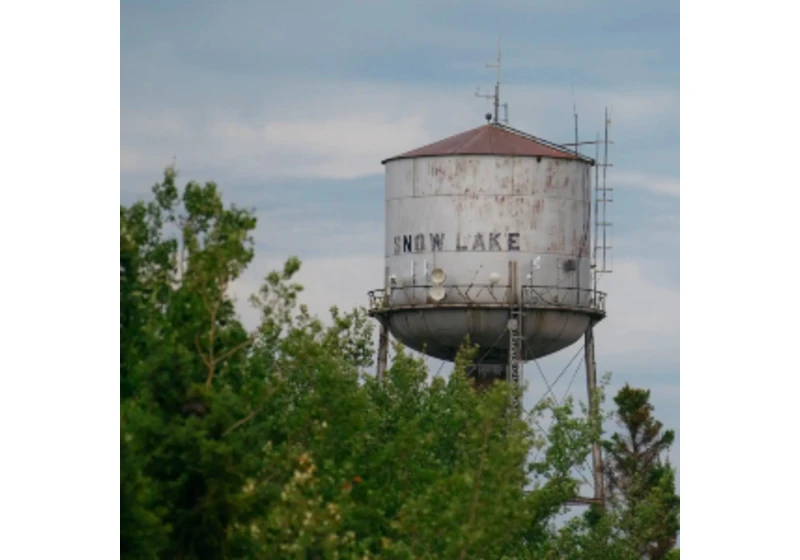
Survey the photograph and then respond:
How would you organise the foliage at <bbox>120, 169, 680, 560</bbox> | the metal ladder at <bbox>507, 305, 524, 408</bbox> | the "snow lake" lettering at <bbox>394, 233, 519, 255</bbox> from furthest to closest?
1. the "snow lake" lettering at <bbox>394, 233, 519, 255</bbox>
2. the metal ladder at <bbox>507, 305, 524, 408</bbox>
3. the foliage at <bbox>120, 169, 680, 560</bbox>

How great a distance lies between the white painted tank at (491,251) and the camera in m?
46.3

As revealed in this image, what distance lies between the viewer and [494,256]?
46344 mm

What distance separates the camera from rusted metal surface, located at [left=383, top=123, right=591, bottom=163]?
4672 cm

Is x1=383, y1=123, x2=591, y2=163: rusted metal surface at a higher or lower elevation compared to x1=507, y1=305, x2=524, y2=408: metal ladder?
higher

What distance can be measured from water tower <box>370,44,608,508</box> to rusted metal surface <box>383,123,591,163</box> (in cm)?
4

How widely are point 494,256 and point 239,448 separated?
21261 mm

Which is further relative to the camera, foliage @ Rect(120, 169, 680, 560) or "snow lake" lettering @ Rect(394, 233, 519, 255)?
"snow lake" lettering @ Rect(394, 233, 519, 255)

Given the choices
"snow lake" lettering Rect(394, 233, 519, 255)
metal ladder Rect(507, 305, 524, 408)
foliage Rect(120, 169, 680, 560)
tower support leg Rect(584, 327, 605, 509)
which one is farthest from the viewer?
"snow lake" lettering Rect(394, 233, 519, 255)

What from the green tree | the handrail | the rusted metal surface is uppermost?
the rusted metal surface

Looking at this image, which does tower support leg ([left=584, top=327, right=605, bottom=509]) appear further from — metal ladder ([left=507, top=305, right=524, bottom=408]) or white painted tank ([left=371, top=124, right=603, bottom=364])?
metal ladder ([left=507, top=305, right=524, bottom=408])

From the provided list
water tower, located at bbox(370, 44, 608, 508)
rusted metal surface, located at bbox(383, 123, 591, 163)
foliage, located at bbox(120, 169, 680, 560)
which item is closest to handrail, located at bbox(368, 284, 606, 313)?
water tower, located at bbox(370, 44, 608, 508)

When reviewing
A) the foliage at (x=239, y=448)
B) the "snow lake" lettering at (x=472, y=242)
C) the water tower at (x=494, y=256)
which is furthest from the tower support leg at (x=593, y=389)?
the foliage at (x=239, y=448)
